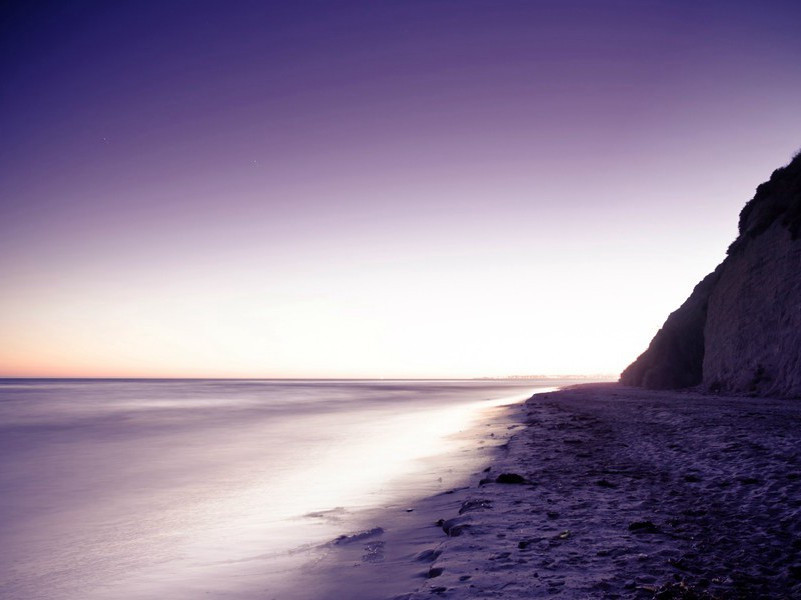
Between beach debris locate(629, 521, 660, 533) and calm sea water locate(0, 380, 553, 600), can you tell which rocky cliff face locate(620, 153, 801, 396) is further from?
beach debris locate(629, 521, 660, 533)

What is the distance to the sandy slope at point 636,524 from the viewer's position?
433cm

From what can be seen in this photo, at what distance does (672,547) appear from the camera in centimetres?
509

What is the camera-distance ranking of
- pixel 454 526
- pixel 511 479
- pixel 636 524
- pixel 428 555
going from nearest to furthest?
pixel 428 555 → pixel 636 524 → pixel 454 526 → pixel 511 479

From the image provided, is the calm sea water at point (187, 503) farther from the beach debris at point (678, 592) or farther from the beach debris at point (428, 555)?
the beach debris at point (678, 592)

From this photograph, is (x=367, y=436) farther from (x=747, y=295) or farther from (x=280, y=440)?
(x=747, y=295)

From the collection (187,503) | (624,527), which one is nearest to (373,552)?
(624,527)

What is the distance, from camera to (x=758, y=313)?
24.4 meters

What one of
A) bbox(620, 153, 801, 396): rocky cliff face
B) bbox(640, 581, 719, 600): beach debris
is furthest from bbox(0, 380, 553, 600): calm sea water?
bbox(620, 153, 801, 396): rocky cliff face

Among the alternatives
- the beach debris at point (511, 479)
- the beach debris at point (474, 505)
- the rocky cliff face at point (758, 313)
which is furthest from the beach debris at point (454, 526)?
the rocky cliff face at point (758, 313)

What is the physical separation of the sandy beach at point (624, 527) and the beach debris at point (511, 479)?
33 millimetres

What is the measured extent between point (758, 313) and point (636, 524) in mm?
24242

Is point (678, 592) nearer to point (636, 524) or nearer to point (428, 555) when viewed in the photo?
point (636, 524)

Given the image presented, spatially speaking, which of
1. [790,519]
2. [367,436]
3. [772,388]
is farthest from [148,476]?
[772,388]

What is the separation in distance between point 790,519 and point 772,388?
20034 mm
